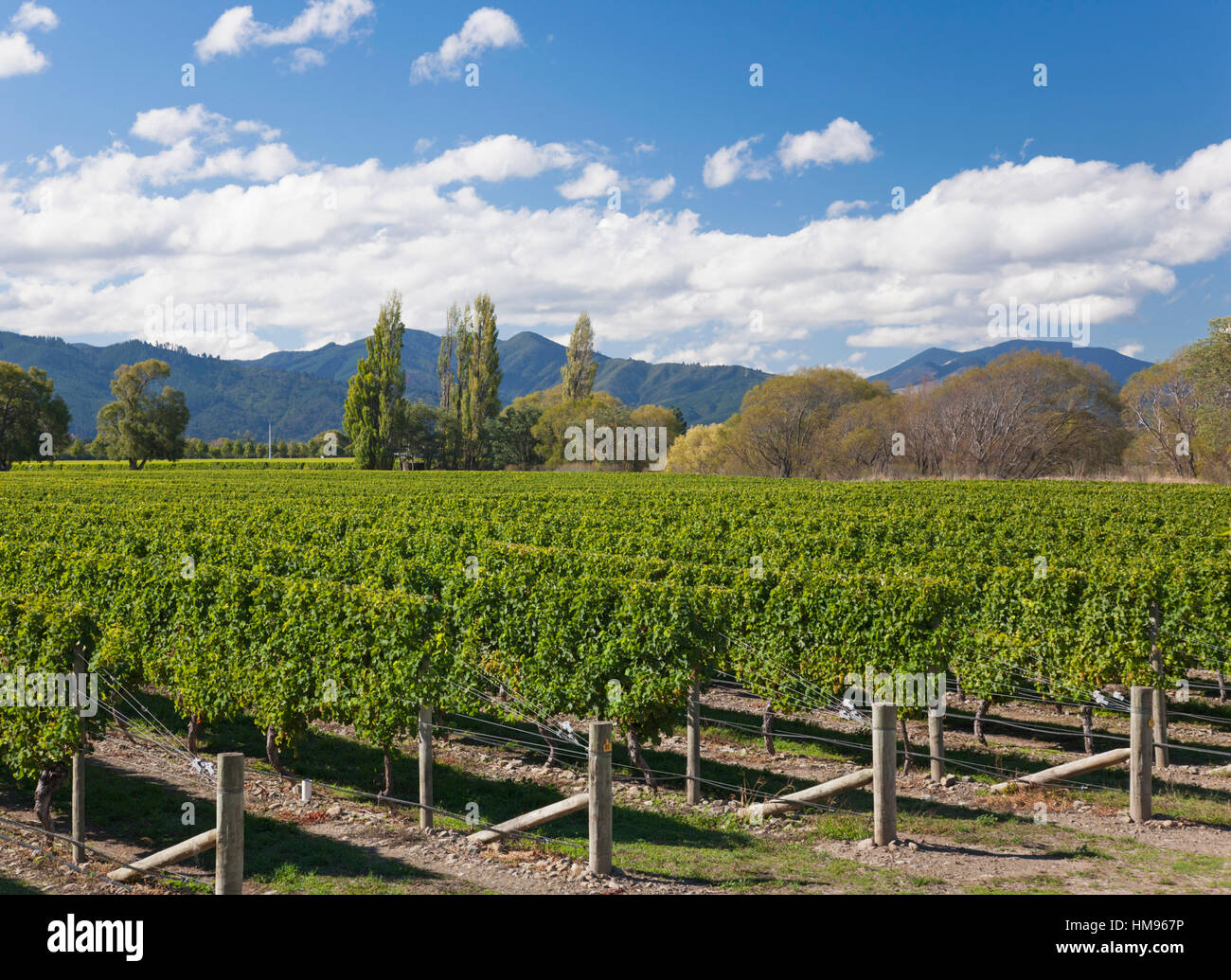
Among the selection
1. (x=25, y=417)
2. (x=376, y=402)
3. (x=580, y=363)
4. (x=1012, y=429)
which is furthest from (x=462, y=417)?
(x=1012, y=429)

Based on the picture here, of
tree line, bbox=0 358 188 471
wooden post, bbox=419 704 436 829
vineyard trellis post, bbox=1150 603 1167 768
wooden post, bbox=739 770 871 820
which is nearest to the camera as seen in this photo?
wooden post, bbox=739 770 871 820

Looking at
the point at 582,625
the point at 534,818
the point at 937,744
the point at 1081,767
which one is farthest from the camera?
the point at 582,625

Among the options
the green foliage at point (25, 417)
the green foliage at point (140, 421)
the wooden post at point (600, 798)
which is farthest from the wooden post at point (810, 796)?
the green foliage at point (140, 421)

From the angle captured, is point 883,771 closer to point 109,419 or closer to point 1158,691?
point 1158,691

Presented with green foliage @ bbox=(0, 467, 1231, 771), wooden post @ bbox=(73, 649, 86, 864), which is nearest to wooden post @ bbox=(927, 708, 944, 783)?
green foliage @ bbox=(0, 467, 1231, 771)

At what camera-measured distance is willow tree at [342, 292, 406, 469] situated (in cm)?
9794

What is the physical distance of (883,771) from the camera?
854cm

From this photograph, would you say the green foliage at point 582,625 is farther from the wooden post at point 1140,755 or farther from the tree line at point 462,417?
the tree line at point 462,417

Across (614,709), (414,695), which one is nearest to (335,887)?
(414,695)

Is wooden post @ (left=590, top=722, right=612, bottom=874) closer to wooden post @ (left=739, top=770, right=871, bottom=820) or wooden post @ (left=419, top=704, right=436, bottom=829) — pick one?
wooden post @ (left=739, top=770, right=871, bottom=820)

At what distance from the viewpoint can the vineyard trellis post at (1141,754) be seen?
9195 millimetres

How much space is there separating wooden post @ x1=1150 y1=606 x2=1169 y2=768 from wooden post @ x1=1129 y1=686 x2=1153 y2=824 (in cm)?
288

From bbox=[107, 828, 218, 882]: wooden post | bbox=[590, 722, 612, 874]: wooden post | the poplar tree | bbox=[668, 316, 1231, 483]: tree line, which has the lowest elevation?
bbox=[107, 828, 218, 882]: wooden post

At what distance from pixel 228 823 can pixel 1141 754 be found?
895 centimetres
